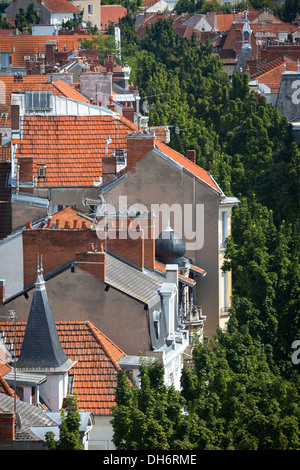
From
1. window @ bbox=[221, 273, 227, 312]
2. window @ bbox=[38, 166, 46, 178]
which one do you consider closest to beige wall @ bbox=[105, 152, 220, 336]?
window @ bbox=[221, 273, 227, 312]

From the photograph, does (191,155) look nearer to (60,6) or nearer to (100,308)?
(100,308)

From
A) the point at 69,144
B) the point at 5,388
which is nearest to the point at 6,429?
the point at 5,388

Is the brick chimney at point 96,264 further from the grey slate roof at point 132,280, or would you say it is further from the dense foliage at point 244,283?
the dense foliage at point 244,283

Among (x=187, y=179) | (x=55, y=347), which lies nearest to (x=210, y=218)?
(x=187, y=179)

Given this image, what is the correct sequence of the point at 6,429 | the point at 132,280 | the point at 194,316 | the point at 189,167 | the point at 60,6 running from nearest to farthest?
the point at 6,429 → the point at 132,280 → the point at 194,316 → the point at 189,167 → the point at 60,6

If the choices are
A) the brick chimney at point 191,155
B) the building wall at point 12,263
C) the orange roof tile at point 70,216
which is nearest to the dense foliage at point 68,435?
the building wall at point 12,263

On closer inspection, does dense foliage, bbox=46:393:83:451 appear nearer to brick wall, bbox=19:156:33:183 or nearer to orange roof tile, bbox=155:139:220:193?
orange roof tile, bbox=155:139:220:193
